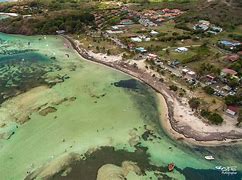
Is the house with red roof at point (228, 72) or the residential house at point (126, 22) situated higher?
Result: the house with red roof at point (228, 72)

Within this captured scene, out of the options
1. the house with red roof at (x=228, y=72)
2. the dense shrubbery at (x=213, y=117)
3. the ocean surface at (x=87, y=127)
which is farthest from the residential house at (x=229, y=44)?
the dense shrubbery at (x=213, y=117)

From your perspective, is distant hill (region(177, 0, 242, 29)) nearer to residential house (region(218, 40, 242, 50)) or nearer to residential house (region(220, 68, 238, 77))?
residential house (region(218, 40, 242, 50))

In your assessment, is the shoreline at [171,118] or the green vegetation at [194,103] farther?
the green vegetation at [194,103]

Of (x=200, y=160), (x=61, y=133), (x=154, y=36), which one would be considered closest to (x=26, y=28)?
(x=154, y=36)

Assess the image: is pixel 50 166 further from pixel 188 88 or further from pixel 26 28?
pixel 26 28

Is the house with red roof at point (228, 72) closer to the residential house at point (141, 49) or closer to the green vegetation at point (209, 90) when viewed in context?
the green vegetation at point (209, 90)

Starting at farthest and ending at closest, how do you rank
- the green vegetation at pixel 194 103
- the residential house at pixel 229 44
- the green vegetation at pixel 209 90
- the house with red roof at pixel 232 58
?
1. the residential house at pixel 229 44
2. the house with red roof at pixel 232 58
3. the green vegetation at pixel 209 90
4. the green vegetation at pixel 194 103

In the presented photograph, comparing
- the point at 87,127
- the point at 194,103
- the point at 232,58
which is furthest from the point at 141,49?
the point at 87,127
